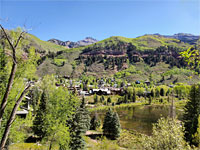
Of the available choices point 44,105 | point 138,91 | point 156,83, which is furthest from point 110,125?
point 156,83

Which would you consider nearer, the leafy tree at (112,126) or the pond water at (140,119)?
the leafy tree at (112,126)

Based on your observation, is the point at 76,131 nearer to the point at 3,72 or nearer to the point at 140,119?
the point at 3,72

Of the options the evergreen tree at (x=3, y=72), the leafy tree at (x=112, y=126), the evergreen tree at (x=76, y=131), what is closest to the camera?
the evergreen tree at (x=3, y=72)

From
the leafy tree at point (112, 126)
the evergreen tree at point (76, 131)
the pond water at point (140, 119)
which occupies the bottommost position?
the pond water at point (140, 119)

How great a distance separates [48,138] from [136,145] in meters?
19.4

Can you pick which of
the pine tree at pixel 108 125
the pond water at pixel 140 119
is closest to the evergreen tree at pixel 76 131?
the pine tree at pixel 108 125

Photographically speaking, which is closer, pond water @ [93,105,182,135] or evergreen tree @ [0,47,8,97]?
evergreen tree @ [0,47,8,97]

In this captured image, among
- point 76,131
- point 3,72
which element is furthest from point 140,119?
point 3,72

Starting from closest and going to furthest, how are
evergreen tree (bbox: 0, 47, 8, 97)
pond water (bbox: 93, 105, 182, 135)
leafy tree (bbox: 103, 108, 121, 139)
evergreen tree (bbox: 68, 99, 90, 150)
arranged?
1. evergreen tree (bbox: 0, 47, 8, 97)
2. evergreen tree (bbox: 68, 99, 90, 150)
3. leafy tree (bbox: 103, 108, 121, 139)
4. pond water (bbox: 93, 105, 182, 135)

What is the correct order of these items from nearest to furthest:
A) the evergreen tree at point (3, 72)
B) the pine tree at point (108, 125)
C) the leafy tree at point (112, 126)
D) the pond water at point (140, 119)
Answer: the evergreen tree at point (3, 72) → the leafy tree at point (112, 126) → the pine tree at point (108, 125) → the pond water at point (140, 119)

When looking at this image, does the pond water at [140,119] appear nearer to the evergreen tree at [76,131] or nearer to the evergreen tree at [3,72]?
the evergreen tree at [76,131]

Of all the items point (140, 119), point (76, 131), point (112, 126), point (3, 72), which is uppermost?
point (3, 72)

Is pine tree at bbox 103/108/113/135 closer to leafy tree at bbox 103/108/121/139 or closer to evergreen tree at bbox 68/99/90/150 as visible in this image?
leafy tree at bbox 103/108/121/139

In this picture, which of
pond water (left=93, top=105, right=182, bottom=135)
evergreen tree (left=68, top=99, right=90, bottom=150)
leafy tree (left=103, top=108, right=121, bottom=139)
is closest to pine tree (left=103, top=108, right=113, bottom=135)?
leafy tree (left=103, top=108, right=121, bottom=139)
